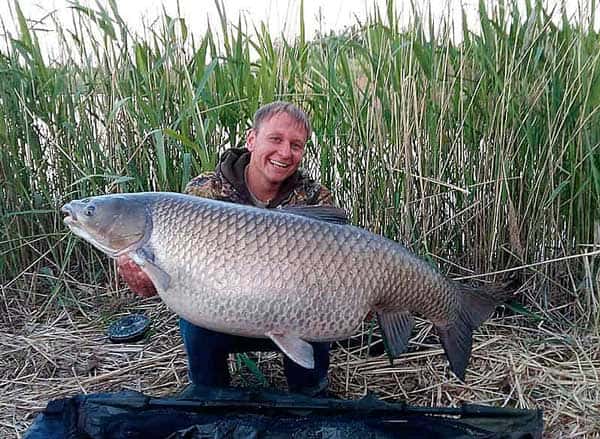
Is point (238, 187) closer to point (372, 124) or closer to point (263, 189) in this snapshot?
point (263, 189)

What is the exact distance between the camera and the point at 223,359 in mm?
1736

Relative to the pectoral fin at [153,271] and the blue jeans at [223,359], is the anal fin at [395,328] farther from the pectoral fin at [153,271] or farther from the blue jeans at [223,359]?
the pectoral fin at [153,271]

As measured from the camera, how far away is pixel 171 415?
1.48m

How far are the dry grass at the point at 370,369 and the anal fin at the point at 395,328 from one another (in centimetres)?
42

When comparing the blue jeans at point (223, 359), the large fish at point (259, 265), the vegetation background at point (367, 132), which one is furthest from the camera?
the vegetation background at point (367, 132)

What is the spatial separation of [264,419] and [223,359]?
1.01ft

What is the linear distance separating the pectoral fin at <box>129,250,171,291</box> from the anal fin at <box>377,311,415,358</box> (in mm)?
461

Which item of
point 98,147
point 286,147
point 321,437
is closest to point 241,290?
point 321,437

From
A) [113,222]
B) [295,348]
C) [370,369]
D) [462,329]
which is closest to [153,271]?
[113,222]

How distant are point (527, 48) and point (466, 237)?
620 millimetres

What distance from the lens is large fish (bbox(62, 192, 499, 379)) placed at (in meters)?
1.35

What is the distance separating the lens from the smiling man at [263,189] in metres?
1.71

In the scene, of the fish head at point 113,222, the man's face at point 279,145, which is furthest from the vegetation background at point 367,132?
the fish head at point 113,222

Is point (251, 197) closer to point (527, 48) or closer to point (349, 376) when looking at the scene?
point (349, 376)
